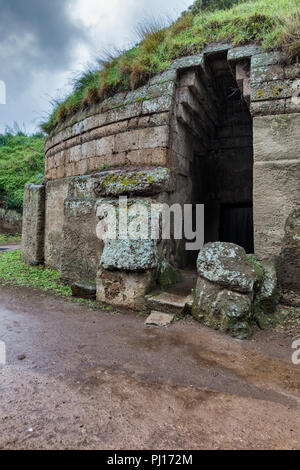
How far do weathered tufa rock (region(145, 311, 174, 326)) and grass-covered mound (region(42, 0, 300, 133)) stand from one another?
11.4 ft

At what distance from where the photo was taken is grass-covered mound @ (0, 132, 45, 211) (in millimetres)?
13195

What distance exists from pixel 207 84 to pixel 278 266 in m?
3.26

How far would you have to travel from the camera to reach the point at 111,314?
11.2 ft

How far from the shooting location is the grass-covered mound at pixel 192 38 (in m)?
3.65

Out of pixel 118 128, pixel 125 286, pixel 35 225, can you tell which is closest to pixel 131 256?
pixel 125 286

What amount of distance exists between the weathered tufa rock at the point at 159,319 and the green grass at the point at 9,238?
1029 centimetres

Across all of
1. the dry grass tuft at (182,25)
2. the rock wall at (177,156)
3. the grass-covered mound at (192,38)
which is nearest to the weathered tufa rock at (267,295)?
the rock wall at (177,156)

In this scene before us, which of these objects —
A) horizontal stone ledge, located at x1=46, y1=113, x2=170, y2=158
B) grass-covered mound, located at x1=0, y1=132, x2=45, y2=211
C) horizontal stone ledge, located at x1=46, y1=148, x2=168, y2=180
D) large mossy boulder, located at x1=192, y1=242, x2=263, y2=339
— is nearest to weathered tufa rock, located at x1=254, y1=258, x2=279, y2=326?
large mossy boulder, located at x1=192, y1=242, x2=263, y2=339

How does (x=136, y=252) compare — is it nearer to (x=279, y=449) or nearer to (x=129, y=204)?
(x=129, y=204)

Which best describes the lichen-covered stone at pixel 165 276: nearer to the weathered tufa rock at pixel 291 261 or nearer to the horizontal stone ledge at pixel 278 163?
the weathered tufa rock at pixel 291 261

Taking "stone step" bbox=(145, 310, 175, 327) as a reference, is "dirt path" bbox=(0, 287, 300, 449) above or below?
below

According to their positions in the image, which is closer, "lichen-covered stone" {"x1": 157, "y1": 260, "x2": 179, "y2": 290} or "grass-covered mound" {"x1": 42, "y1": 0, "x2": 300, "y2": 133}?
"grass-covered mound" {"x1": 42, "y1": 0, "x2": 300, "y2": 133}

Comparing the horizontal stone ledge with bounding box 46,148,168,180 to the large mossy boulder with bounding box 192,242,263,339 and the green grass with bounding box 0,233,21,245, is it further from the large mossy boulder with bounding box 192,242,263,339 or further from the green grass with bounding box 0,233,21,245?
the green grass with bounding box 0,233,21,245

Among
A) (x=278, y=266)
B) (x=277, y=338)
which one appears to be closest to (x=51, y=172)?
(x=278, y=266)
